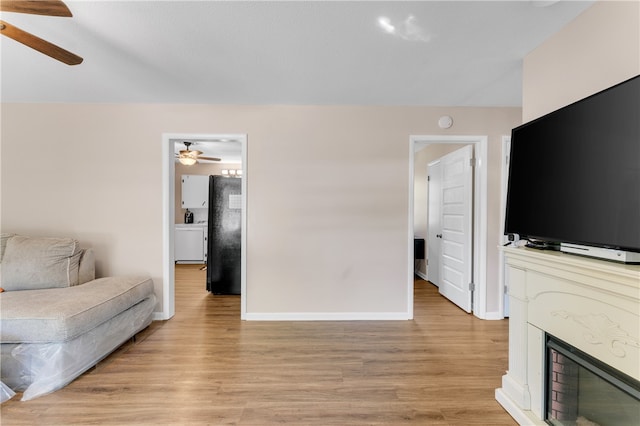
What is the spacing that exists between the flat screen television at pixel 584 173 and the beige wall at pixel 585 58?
334mm

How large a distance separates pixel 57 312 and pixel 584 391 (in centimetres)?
316

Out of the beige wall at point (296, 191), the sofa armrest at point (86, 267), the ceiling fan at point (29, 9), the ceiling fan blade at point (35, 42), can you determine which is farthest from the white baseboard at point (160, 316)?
the ceiling fan at point (29, 9)

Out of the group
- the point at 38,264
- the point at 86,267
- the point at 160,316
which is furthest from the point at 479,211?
the point at 38,264

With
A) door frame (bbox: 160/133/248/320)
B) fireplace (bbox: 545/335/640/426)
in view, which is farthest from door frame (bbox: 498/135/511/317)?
door frame (bbox: 160/133/248/320)

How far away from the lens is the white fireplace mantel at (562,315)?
113 cm

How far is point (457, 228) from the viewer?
141 inches

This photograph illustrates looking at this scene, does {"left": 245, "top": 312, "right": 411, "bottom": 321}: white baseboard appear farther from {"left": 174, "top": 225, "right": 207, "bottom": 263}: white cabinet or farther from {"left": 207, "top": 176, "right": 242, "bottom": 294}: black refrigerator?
{"left": 174, "top": 225, "right": 207, "bottom": 263}: white cabinet

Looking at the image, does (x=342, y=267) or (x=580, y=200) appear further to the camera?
(x=342, y=267)

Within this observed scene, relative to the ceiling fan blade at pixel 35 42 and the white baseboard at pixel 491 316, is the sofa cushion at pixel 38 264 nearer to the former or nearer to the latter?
the ceiling fan blade at pixel 35 42

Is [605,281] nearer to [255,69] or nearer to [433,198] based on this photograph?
[255,69]

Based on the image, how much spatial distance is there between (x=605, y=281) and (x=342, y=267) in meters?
2.23

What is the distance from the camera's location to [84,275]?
276 cm

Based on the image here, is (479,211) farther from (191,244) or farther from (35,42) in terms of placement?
(191,244)

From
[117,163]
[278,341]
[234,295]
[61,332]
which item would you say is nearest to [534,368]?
[278,341]
